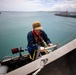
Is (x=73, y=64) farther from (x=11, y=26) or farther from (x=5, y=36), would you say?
(x=11, y=26)

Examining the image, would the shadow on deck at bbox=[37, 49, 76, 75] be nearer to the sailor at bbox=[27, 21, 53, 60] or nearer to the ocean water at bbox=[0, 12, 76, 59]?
the sailor at bbox=[27, 21, 53, 60]

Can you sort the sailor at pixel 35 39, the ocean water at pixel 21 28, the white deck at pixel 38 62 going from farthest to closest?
the ocean water at pixel 21 28, the sailor at pixel 35 39, the white deck at pixel 38 62

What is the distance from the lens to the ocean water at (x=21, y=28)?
3.77m

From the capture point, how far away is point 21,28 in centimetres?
418

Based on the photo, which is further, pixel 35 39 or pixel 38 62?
pixel 35 39

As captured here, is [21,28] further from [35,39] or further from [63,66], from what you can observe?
[63,66]

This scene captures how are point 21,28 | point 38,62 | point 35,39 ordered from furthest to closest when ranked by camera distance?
point 21,28
point 35,39
point 38,62

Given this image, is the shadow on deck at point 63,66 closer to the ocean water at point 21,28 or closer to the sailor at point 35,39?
the sailor at point 35,39

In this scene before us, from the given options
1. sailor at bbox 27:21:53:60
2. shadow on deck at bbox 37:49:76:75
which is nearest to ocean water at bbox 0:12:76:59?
sailor at bbox 27:21:53:60

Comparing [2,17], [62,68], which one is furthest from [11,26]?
[62,68]

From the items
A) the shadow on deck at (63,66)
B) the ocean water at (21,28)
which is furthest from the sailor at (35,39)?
the ocean water at (21,28)

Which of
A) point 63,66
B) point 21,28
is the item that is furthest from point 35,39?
point 21,28

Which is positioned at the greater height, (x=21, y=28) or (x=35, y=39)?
(x=35, y=39)

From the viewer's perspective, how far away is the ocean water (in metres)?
3.77
